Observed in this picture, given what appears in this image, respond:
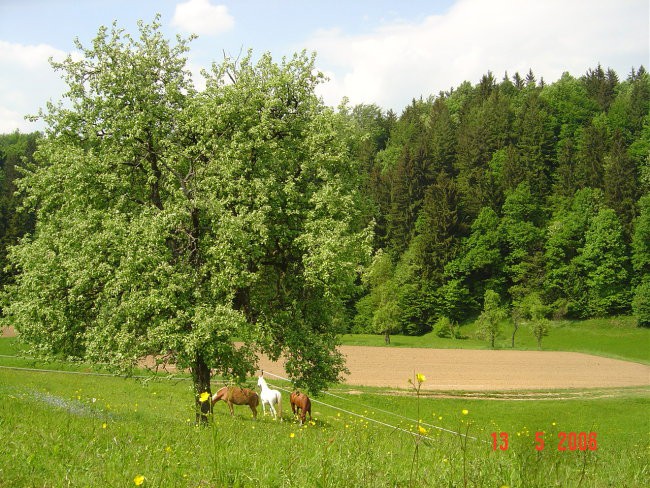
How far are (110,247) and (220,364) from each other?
5366 millimetres

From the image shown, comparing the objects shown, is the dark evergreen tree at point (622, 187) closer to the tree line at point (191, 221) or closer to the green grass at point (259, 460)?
the tree line at point (191, 221)

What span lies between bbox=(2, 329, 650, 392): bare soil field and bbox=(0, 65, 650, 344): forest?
472 inches

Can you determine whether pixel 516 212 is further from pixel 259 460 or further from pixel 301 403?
pixel 259 460

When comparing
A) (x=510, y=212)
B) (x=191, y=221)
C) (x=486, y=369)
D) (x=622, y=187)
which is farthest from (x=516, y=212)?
(x=191, y=221)

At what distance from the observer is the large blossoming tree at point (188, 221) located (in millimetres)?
18328

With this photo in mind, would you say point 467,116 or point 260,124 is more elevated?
point 467,116

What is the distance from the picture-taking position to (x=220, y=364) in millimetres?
19547

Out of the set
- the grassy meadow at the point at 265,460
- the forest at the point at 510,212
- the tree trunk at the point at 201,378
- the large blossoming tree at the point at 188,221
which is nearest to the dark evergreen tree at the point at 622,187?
the forest at the point at 510,212

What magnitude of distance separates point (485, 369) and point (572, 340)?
3325cm

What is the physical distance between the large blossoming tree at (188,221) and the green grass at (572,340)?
2257 inches

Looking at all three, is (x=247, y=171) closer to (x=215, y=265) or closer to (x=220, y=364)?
(x=215, y=265)

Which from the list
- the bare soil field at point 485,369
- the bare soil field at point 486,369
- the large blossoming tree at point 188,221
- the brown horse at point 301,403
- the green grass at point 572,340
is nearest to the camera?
the large blossoming tree at point 188,221

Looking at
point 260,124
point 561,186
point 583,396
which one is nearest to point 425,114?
point 561,186

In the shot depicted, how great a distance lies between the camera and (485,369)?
5631cm
